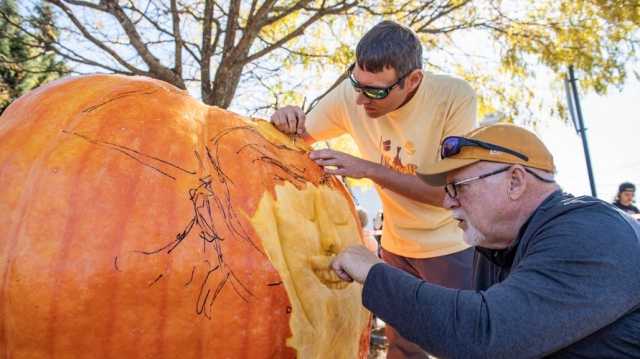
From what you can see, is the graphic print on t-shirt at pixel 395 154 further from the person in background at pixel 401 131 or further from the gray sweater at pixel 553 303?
the gray sweater at pixel 553 303

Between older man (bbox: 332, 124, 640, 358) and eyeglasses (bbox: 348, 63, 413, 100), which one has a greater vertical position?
eyeglasses (bbox: 348, 63, 413, 100)

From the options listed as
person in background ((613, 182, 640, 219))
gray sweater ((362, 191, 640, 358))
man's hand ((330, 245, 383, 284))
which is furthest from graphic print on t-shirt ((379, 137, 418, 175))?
person in background ((613, 182, 640, 219))

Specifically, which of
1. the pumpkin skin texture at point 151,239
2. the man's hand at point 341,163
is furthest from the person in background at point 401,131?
the pumpkin skin texture at point 151,239

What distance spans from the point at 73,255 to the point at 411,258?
5.72 feet

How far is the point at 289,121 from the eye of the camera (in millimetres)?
2342

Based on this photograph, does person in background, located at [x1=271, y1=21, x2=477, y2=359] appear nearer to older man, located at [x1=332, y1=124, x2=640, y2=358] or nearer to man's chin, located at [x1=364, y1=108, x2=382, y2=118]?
man's chin, located at [x1=364, y1=108, x2=382, y2=118]

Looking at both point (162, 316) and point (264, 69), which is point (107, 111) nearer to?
point (162, 316)

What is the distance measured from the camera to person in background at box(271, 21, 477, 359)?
2465 millimetres

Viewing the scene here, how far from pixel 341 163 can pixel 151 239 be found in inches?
35.8

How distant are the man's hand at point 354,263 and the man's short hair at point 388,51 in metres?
1.01

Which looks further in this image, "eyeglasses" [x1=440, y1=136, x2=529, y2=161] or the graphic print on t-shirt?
the graphic print on t-shirt

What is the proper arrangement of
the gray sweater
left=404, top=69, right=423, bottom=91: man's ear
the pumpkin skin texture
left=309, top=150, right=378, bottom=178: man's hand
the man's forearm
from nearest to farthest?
the gray sweater < the pumpkin skin texture < left=309, top=150, right=378, bottom=178: man's hand < the man's forearm < left=404, top=69, right=423, bottom=91: man's ear

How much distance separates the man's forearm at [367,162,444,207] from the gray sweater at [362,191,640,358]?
1.00m

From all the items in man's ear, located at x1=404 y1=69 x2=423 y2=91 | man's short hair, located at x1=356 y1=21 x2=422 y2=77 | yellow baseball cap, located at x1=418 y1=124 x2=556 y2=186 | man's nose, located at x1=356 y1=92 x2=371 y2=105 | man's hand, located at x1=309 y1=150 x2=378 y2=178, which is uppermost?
man's short hair, located at x1=356 y1=21 x2=422 y2=77
